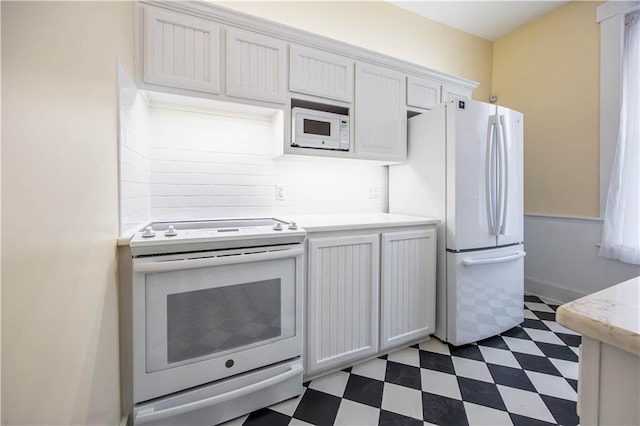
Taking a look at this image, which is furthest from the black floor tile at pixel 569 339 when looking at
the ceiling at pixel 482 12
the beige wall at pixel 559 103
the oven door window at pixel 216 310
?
the ceiling at pixel 482 12

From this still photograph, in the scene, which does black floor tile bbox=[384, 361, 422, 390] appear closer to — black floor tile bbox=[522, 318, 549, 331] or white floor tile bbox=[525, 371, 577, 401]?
white floor tile bbox=[525, 371, 577, 401]

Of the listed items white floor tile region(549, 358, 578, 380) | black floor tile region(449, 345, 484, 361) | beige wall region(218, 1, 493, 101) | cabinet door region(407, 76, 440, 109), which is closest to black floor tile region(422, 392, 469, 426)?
black floor tile region(449, 345, 484, 361)

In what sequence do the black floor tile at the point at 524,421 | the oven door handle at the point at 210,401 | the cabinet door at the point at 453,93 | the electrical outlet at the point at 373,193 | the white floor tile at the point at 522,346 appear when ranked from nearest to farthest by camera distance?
1. the oven door handle at the point at 210,401
2. the black floor tile at the point at 524,421
3. the white floor tile at the point at 522,346
4. the cabinet door at the point at 453,93
5. the electrical outlet at the point at 373,193

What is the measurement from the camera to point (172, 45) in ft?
4.91

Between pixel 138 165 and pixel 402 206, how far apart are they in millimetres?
2002

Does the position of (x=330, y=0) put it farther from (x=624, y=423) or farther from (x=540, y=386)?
(x=540, y=386)

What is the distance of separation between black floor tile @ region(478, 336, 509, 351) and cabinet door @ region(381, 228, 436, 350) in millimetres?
409

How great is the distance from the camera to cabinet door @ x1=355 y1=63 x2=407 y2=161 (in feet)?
6.72

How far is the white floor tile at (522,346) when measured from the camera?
1902mm

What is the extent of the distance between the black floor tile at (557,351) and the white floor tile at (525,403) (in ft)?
1.81

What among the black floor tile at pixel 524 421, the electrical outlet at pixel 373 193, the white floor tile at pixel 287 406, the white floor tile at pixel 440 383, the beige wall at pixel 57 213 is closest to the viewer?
the beige wall at pixel 57 213

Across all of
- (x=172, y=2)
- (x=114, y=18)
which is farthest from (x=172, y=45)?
(x=114, y=18)

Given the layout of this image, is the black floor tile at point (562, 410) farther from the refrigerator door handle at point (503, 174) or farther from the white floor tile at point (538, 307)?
the white floor tile at point (538, 307)

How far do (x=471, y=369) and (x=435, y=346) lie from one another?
11.7 inches
